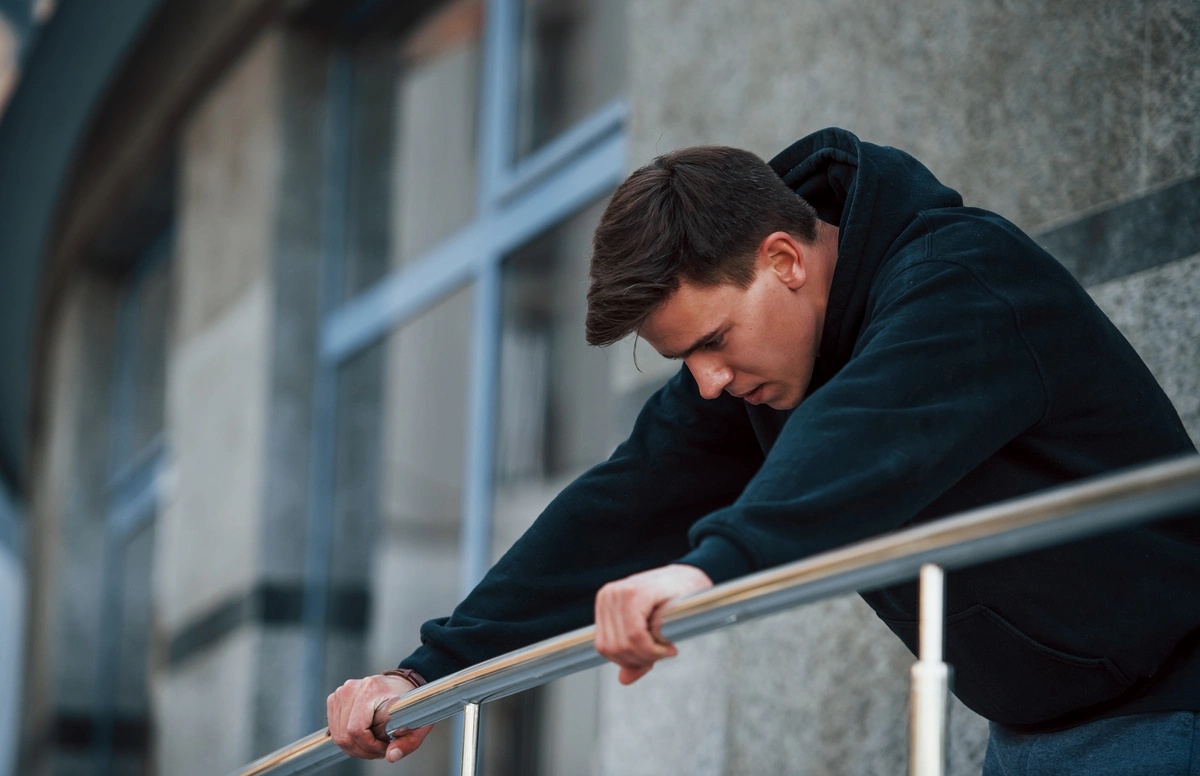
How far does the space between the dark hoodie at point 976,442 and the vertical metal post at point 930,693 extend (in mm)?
181

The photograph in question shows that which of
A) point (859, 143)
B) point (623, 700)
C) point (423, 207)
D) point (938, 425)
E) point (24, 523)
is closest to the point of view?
point (938, 425)

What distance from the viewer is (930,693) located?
4.94 feet

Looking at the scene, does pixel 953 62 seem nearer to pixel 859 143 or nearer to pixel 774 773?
pixel 859 143

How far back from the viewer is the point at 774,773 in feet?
11.4

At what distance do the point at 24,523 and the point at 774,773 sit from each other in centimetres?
981

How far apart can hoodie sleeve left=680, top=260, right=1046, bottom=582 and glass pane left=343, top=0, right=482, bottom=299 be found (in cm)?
463

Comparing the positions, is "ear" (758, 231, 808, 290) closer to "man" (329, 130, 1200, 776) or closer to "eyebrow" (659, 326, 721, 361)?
"man" (329, 130, 1200, 776)

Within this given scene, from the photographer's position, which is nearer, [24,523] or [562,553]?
[562,553]

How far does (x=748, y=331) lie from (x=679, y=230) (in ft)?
0.58

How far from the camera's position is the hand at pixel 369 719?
90.8 inches

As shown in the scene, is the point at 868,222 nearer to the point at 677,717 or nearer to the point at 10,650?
the point at 677,717

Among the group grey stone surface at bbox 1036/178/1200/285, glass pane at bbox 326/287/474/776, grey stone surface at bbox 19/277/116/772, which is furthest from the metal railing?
grey stone surface at bbox 19/277/116/772

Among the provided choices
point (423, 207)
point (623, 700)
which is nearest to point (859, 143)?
point (623, 700)

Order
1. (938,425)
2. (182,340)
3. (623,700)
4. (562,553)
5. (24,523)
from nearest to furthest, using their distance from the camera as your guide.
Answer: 1. (938,425)
2. (562,553)
3. (623,700)
4. (182,340)
5. (24,523)
